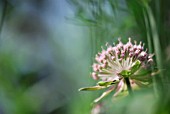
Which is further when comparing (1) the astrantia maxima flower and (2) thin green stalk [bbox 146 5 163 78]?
(1) the astrantia maxima flower

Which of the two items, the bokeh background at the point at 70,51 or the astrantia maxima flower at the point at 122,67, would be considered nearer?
the bokeh background at the point at 70,51

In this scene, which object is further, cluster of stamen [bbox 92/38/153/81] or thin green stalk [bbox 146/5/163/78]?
cluster of stamen [bbox 92/38/153/81]

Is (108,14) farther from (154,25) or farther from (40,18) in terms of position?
(40,18)
